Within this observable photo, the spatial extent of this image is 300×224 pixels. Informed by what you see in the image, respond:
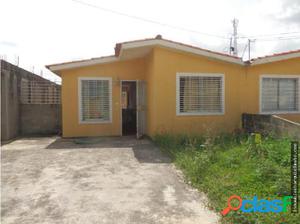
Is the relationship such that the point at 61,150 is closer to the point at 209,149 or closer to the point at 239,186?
the point at 209,149

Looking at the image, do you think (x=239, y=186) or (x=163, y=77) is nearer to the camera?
(x=239, y=186)

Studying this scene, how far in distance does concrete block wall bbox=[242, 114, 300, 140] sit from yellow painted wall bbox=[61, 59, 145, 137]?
179 inches

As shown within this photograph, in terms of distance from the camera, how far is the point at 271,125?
711 cm

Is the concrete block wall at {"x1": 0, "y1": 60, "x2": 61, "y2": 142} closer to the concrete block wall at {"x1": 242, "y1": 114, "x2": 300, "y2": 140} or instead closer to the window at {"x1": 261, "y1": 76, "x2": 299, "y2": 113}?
the concrete block wall at {"x1": 242, "y1": 114, "x2": 300, "y2": 140}

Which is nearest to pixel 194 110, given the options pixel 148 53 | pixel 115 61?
pixel 148 53

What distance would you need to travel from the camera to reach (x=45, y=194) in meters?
3.86

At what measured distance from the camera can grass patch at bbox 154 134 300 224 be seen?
119 inches

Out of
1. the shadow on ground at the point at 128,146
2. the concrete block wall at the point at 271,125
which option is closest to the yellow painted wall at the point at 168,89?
the concrete block wall at the point at 271,125

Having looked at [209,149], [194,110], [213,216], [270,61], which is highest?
[270,61]

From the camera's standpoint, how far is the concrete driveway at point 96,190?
10.3ft

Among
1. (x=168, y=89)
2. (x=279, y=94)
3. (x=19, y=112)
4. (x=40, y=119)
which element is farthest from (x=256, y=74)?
(x=19, y=112)

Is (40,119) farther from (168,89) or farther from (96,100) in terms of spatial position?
(168,89)

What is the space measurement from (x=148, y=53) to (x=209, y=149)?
16.0 ft

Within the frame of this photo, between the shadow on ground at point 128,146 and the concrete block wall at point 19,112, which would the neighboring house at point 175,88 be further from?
the concrete block wall at point 19,112
